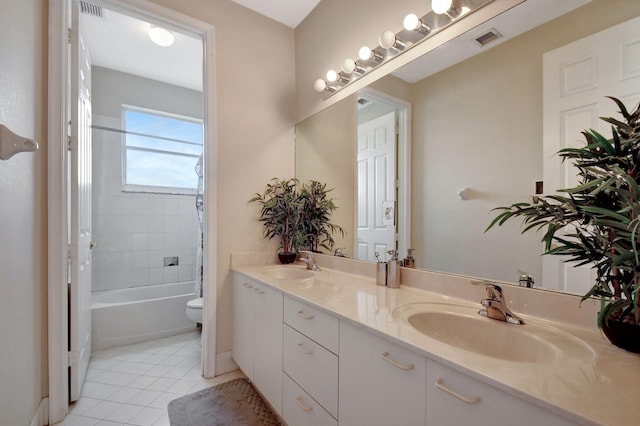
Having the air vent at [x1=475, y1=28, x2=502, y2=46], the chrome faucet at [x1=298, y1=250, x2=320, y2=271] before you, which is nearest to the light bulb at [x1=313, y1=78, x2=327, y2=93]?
the air vent at [x1=475, y1=28, x2=502, y2=46]

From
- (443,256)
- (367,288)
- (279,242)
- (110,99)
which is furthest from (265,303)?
(110,99)

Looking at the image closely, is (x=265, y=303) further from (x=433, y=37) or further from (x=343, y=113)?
(x=433, y=37)

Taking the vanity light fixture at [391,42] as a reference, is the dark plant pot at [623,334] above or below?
below

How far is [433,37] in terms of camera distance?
1.40 metres

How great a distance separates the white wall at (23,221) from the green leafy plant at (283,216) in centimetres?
122

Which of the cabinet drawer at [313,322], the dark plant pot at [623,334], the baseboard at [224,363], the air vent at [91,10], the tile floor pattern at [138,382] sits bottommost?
the tile floor pattern at [138,382]

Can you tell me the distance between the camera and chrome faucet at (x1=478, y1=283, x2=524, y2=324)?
38.4 inches

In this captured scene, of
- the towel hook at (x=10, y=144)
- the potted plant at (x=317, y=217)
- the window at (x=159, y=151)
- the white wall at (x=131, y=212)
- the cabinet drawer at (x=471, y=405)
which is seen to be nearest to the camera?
the cabinet drawer at (x=471, y=405)

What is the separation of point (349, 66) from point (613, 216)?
161 centimetres

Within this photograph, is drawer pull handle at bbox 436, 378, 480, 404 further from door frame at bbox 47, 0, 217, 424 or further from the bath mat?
door frame at bbox 47, 0, 217, 424

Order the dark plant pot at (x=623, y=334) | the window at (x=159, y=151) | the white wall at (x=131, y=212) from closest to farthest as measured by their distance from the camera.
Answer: the dark plant pot at (x=623, y=334) → the white wall at (x=131, y=212) → the window at (x=159, y=151)

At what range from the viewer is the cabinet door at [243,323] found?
180 cm

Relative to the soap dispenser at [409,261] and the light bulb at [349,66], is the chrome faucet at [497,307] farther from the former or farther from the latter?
the light bulb at [349,66]

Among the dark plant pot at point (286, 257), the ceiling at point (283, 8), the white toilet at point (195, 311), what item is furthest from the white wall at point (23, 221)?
the dark plant pot at point (286, 257)
